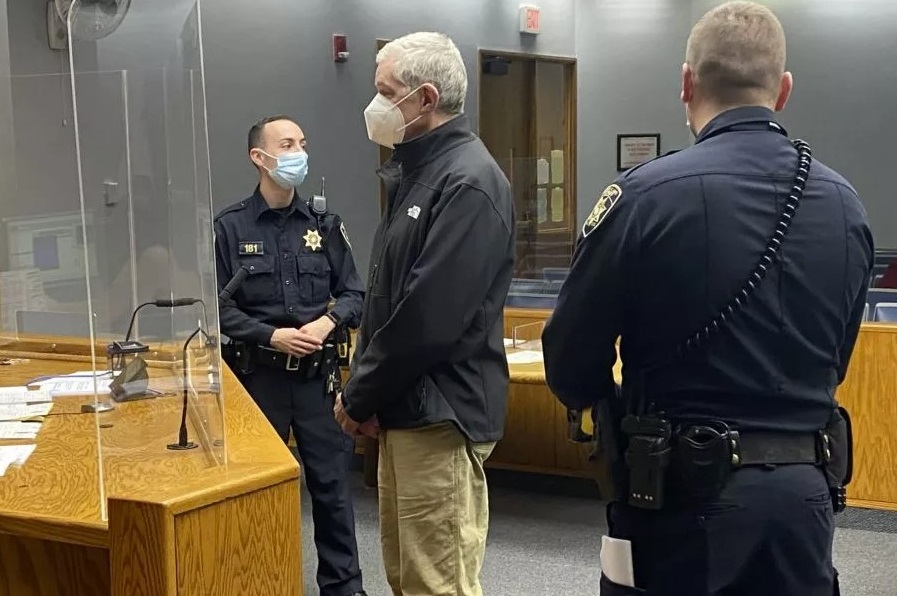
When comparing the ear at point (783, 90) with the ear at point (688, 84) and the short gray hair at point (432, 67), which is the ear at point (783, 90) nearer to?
the ear at point (688, 84)

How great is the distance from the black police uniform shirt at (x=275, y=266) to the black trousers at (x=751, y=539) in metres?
1.86

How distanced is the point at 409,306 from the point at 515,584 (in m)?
1.68

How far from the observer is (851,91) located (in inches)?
273

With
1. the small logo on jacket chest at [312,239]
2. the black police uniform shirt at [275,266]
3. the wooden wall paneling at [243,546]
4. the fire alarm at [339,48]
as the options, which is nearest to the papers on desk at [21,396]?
the black police uniform shirt at [275,266]

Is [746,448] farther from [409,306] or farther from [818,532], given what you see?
[409,306]

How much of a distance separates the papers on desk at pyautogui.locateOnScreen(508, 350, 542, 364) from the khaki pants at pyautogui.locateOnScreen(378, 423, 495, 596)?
2003 mm

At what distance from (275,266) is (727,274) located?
1994mm

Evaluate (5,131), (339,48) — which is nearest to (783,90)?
(5,131)

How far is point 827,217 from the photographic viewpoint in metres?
1.76

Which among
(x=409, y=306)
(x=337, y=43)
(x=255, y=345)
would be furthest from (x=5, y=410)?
(x=337, y=43)

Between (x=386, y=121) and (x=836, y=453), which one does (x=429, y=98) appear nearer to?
(x=386, y=121)

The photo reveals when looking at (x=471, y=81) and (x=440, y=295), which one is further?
(x=471, y=81)

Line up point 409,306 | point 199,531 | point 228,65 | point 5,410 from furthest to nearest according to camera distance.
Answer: point 228,65 < point 5,410 < point 409,306 < point 199,531

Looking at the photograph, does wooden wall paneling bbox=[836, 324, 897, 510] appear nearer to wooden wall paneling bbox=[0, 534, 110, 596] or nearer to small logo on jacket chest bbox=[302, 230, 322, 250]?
small logo on jacket chest bbox=[302, 230, 322, 250]
